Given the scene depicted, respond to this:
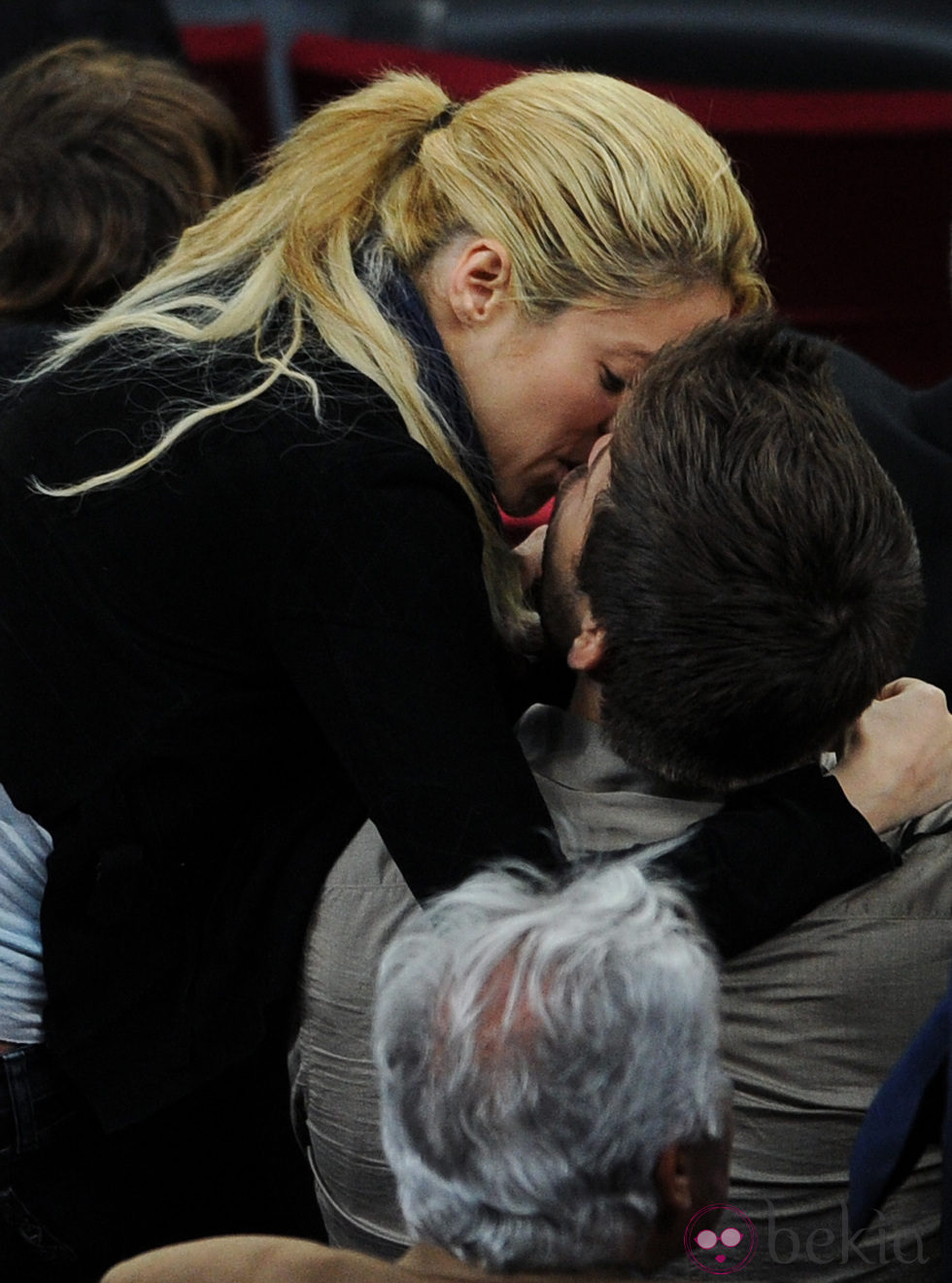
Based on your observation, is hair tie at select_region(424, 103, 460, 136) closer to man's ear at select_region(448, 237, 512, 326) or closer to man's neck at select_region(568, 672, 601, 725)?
man's ear at select_region(448, 237, 512, 326)

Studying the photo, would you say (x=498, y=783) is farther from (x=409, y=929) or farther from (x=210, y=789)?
(x=210, y=789)

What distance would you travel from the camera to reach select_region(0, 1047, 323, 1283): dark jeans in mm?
1594

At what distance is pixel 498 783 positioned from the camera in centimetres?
134

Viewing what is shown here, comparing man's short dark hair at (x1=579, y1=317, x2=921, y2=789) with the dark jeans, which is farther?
the dark jeans

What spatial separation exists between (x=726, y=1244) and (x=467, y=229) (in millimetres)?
906

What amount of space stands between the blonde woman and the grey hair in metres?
0.24

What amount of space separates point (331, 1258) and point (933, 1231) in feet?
1.77

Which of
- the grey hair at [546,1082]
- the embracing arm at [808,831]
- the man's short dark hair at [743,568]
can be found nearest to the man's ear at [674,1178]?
the grey hair at [546,1082]

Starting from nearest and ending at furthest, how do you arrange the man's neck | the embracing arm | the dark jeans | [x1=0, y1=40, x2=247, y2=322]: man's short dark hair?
the embracing arm < the man's neck < the dark jeans < [x1=0, y1=40, x2=247, y2=322]: man's short dark hair

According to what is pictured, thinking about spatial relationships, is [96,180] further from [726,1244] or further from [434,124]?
[726,1244]

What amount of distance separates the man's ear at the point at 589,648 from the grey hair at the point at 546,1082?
0.33m

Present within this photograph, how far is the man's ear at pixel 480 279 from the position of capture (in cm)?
152

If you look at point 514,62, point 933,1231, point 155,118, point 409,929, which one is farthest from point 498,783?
point 514,62

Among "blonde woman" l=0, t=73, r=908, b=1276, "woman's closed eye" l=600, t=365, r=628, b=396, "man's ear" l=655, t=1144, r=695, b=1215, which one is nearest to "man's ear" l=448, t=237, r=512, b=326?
"blonde woman" l=0, t=73, r=908, b=1276
